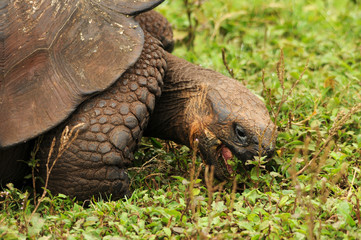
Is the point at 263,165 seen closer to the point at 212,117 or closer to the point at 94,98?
the point at 212,117

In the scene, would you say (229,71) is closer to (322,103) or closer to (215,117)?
(322,103)

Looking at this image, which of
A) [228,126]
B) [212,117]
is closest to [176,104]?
[212,117]

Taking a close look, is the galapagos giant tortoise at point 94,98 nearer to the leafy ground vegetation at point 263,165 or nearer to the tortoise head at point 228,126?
the tortoise head at point 228,126

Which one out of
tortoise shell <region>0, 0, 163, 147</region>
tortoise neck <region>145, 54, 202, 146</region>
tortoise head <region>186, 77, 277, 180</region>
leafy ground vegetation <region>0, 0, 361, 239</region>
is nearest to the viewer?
leafy ground vegetation <region>0, 0, 361, 239</region>

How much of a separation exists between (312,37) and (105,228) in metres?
3.65

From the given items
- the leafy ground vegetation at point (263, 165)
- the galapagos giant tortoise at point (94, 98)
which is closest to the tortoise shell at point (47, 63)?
the galapagos giant tortoise at point (94, 98)

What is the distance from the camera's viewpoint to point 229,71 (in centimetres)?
435

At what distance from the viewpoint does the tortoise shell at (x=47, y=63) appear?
2980 mm

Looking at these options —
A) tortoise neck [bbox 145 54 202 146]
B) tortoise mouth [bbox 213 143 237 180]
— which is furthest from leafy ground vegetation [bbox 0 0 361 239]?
tortoise neck [bbox 145 54 202 146]

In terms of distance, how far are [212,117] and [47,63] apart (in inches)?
42.6

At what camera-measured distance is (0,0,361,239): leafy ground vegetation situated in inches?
108

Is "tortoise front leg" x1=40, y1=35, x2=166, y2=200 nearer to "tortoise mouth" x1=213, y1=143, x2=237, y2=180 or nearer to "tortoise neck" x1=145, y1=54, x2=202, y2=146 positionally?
"tortoise neck" x1=145, y1=54, x2=202, y2=146

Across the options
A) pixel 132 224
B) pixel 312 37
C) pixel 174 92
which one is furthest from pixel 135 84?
pixel 312 37

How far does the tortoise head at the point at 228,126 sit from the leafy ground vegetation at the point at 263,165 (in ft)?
0.34
